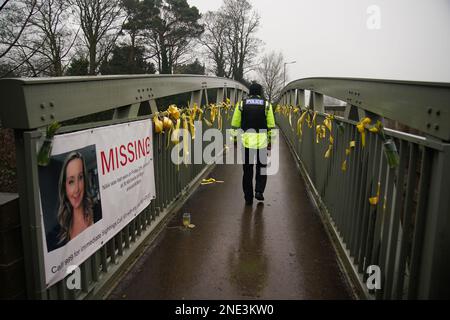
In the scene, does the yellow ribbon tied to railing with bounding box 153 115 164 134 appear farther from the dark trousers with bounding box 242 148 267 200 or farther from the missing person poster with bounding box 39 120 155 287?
the dark trousers with bounding box 242 148 267 200

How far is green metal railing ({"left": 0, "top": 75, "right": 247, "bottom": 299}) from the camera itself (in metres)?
2.15

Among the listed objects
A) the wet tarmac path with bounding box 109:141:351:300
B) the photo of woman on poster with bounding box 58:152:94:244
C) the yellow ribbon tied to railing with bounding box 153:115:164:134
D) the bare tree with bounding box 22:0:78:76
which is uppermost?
the bare tree with bounding box 22:0:78:76

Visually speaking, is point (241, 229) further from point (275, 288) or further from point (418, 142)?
point (418, 142)

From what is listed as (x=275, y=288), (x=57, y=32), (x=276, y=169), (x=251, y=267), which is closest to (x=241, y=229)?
(x=251, y=267)

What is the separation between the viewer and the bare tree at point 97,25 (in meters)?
24.3

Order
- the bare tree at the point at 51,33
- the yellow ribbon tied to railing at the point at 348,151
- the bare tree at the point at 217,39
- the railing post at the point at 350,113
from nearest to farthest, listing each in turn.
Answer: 1. the yellow ribbon tied to railing at the point at 348,151
2. the railing post at the point at 350,113
3. the bare tree at the point at 51,33
4. the bare tree at the point at 217,39

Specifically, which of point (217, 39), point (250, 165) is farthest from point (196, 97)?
point (217, 39)

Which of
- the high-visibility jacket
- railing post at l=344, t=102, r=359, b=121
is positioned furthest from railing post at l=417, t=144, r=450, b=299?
the high-visibility jacket

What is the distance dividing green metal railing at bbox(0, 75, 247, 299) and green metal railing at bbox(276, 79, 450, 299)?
2.13 metres

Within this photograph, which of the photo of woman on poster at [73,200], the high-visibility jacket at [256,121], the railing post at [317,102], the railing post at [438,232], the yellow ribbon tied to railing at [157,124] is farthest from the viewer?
the railing post at [317,102]

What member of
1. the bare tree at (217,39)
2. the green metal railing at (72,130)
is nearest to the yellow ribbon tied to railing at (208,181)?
the green metal railing at (72,130)

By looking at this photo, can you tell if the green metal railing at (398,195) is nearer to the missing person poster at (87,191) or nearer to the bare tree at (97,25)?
the missing person poster at (87,191)

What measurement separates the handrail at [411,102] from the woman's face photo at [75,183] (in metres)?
2.24

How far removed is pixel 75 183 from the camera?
262cm
